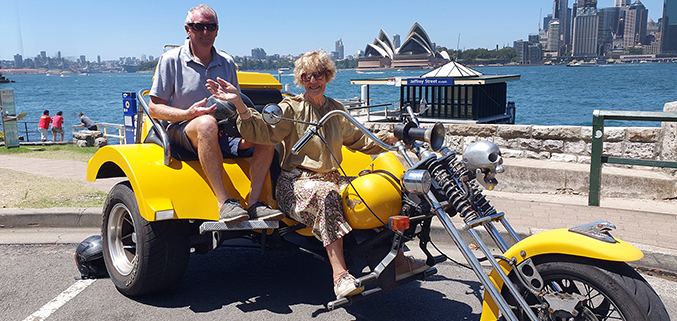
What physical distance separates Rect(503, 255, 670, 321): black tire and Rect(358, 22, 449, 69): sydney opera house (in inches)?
3320

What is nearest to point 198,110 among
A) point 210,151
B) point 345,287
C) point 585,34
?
point 210,151

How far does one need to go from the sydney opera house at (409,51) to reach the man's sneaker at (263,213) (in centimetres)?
8360

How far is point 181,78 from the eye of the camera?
158 inches

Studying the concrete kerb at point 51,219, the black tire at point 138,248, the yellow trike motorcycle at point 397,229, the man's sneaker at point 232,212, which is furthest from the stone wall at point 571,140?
the concrete kerb at point 51,219

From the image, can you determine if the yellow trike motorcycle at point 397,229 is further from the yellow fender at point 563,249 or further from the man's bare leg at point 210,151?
the man's bare leg at point 210,151

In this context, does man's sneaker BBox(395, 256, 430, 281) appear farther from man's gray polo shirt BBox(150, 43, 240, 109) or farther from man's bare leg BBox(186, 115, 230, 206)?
man's gray polo shirt BBox(150, 43, 240, 109)

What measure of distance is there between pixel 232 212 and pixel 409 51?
90084 mm

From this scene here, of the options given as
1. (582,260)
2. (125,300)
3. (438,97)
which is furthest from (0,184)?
(438,97)

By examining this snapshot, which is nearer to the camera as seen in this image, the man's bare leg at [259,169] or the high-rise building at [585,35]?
the man's bare leg at [259,169]

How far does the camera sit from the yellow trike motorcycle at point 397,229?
264 centimetres

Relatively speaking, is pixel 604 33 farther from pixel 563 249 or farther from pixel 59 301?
pixel 59 301

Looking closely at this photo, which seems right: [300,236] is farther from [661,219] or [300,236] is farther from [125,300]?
[661,219]

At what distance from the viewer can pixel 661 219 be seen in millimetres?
5727

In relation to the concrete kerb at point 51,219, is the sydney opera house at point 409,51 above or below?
above
